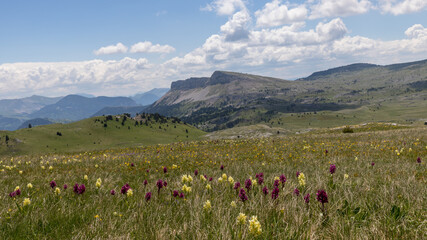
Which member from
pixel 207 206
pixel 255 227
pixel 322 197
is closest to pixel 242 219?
pixel 255 227

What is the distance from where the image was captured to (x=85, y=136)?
502ft

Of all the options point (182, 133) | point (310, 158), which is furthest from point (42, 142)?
point (310, 158)

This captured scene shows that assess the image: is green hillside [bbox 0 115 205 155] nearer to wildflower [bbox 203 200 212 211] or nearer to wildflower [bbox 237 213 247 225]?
wildflower [bbox 203 200 212 211]

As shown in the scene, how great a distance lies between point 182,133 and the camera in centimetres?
19125

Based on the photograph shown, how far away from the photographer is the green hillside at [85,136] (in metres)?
122

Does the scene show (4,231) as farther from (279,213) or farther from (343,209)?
(343,209)

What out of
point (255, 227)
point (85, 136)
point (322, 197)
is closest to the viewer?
point (255, 227)

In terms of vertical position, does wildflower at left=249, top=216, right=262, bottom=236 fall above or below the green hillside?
above

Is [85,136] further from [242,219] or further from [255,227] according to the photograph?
[255,227]

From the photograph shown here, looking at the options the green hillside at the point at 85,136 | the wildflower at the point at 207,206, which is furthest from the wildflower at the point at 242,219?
the green hillside at the point at 85,136

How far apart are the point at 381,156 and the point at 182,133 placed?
18221 centimetres

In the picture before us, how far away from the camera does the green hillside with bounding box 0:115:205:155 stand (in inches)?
4788

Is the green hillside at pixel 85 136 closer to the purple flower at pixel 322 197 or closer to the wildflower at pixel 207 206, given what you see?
the wildflower at pixel 207 206

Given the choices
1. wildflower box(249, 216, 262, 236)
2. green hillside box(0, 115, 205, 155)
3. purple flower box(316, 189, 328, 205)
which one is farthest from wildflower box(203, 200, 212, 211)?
green hillside box(0, 115, 205, 155)
